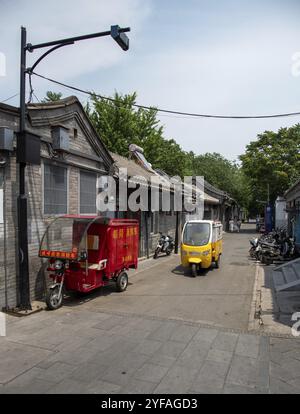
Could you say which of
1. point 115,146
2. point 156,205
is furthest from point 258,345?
point 115,146

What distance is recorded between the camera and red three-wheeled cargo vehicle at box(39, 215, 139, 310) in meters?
8.53

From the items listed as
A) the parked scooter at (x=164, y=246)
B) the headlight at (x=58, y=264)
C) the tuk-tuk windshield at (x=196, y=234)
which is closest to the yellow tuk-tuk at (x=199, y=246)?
the tuk-tuk windshield at (x=196, y=234)

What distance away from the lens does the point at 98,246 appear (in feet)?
30.8

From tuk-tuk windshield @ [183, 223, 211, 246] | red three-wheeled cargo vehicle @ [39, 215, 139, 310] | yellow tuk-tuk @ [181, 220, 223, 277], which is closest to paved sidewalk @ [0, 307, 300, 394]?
red three-wheeled cargo vehicle @ [39, 215, 139, 310]

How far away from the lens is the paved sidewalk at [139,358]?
15.7 ft

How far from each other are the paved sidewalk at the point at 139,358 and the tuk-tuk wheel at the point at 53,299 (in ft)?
1.69

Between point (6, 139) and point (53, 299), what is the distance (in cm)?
386

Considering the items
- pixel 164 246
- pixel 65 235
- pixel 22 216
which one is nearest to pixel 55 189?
pixel 65 235

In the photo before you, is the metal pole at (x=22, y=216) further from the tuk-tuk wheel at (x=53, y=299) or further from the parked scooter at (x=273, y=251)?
the parked scooter at (x=273, y=251)

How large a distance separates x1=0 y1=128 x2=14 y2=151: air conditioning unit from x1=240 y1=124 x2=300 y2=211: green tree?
30.8m

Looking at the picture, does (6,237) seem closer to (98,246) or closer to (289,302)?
(98,246)

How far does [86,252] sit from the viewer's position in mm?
8617

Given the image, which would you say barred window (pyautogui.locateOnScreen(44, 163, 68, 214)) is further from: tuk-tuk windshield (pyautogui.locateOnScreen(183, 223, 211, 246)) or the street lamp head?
tuk-tuk windshield (pyautogui.locateOnScreen(183, 223, 211, 246))
